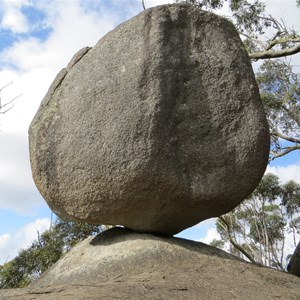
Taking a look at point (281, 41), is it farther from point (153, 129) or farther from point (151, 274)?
point (151, 274)

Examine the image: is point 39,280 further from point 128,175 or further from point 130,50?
point 130,50

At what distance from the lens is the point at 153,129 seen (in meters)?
5.27

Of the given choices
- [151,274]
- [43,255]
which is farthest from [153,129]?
[43,255]

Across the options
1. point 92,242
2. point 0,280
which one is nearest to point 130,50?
point 92,242

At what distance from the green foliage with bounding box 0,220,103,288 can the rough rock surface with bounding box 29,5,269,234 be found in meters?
9.55

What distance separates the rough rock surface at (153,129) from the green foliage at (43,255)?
376 inches

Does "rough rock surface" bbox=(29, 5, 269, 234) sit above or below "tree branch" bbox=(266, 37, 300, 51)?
below

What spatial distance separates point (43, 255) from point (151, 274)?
11.0 m

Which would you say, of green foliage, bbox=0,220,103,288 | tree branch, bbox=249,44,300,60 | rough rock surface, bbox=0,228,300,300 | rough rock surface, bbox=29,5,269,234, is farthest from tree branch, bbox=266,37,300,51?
rough rock surface, bbox=0,228,300,300

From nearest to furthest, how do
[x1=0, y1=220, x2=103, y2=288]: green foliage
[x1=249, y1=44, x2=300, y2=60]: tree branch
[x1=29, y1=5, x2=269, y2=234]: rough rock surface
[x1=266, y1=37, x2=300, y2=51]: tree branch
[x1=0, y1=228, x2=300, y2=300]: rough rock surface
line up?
[x1=0, y1=228, x2=300, y2=300]: rough rock surface, [x1=29, y1=5, x2=269, y2=234]: rough rock surface, [x1=249, y1=44, x2=300, y2=60]: tree branch, [x1=266, y1=37, x2=300, y2=51]: tree branch, [x1=0, y1=220, x2=103, y2=288]: green foliage

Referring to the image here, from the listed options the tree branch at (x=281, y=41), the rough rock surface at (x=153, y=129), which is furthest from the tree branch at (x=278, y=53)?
the rough rock surface at (x=153, y=129)

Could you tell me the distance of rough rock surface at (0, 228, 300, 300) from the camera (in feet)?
14.2

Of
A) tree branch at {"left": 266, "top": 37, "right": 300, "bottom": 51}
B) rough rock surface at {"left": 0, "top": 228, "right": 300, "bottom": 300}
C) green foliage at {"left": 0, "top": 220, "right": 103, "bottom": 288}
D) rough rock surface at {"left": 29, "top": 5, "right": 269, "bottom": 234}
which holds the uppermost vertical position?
tree branch at {"left": 266, "top": 37, "right": 300, "bottom": 51}

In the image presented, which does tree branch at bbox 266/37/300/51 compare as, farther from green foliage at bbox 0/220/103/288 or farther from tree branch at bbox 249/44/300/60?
green foliage at bbox 0/220/103/288
